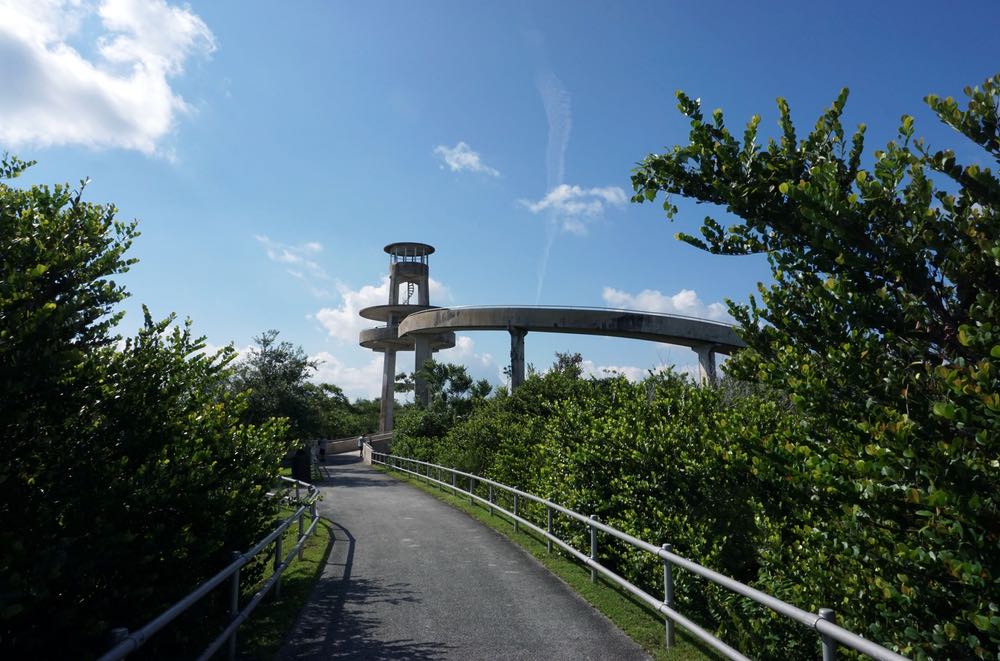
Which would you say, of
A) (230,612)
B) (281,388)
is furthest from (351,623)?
(281,388)

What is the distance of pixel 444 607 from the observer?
7891 mm

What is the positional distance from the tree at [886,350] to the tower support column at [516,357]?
101 ft

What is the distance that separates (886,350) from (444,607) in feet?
19.4

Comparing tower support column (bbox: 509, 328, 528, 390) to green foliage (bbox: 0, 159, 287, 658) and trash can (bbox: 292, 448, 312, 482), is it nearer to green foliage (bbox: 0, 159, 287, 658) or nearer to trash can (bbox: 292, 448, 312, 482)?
trash can (bbox: 292, 448, 312, 482)

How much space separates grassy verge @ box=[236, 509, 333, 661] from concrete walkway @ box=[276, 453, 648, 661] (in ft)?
0.51

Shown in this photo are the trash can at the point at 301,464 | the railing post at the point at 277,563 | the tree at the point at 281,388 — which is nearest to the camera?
the railing post at the point at 277,563

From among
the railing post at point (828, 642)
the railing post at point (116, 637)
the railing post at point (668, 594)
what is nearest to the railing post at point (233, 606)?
the railing post at point (116, 637)

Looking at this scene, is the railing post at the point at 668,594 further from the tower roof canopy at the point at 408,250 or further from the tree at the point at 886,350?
the tower roof canopy at the point at 408,250

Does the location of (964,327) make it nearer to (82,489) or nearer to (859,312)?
(859,312)

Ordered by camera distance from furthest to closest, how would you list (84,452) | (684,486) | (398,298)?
1. (398,298)
2. (684,486)
3. (84,452)

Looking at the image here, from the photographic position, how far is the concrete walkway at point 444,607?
20.9 feet

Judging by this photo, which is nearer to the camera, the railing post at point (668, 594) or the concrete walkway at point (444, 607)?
the railing post at point (668, 594)

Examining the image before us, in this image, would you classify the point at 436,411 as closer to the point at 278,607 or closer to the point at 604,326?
the point at 604,326

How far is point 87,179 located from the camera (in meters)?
5.95
